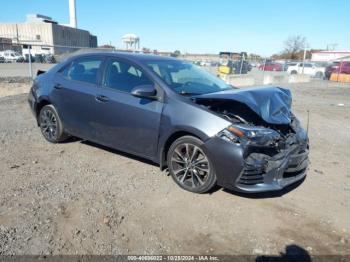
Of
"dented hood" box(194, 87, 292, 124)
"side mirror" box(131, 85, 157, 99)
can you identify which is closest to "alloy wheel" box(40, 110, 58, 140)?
"side mirror" box(131, 85, 157, 99)

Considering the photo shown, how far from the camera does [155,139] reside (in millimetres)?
4383

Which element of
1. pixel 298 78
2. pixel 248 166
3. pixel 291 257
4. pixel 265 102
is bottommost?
pixel 291 257

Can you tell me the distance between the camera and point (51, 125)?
19.3 feet

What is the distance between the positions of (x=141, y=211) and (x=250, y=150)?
4.55ft

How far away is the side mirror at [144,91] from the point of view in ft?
13.9

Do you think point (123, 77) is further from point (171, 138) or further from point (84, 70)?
point (171, 138)

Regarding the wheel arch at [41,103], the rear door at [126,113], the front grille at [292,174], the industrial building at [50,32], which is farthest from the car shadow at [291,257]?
the industrial building at [50,32]

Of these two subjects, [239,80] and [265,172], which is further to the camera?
[239,80]

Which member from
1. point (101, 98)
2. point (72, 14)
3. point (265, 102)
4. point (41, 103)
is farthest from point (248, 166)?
point (72, 14)

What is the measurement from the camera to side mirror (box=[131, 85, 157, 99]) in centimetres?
425

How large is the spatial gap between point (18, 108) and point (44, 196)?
6196 mm

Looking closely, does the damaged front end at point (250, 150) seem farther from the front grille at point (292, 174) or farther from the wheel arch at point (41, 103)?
the wheel arch at point (41, 103)

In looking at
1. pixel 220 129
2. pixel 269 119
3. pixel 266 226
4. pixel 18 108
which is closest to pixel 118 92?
pixel 220 129

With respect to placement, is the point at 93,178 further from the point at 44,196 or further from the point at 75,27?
the point at 75,27
